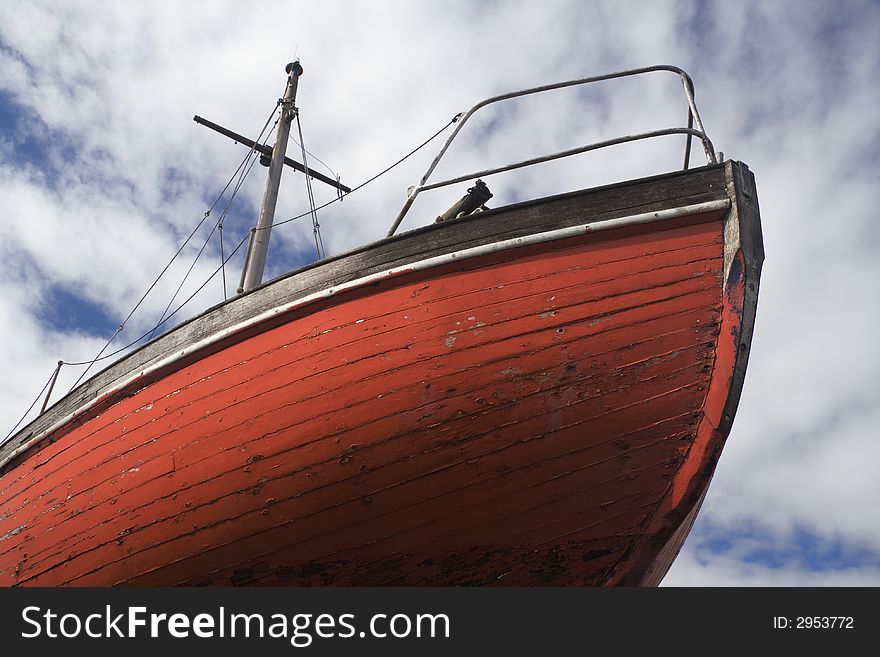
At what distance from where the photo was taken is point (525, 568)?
12.3 ft

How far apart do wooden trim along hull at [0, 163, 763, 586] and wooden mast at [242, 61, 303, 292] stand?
3258mm

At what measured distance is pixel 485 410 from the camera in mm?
3693

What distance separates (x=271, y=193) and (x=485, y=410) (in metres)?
5.89

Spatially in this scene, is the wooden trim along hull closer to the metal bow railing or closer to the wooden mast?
the metal bow railing

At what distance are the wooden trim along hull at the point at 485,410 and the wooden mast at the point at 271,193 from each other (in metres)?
3.26

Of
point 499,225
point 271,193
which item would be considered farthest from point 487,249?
point 271,193

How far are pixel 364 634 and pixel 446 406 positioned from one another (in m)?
1.23

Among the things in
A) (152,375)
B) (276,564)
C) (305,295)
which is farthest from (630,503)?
(152,375)

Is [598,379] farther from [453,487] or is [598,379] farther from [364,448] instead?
[364,448]

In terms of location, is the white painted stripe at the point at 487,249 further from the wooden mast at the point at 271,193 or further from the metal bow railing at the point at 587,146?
the wooden mast at the point at 271,193

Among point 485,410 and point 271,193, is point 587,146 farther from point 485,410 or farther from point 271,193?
point 271,193

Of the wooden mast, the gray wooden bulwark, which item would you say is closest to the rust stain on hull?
the gray wooden bulwark

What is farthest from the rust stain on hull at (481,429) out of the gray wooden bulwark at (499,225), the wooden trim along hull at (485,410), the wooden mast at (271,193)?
the wooden mast at (271,193)

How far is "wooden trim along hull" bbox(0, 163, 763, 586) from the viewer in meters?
3.67
